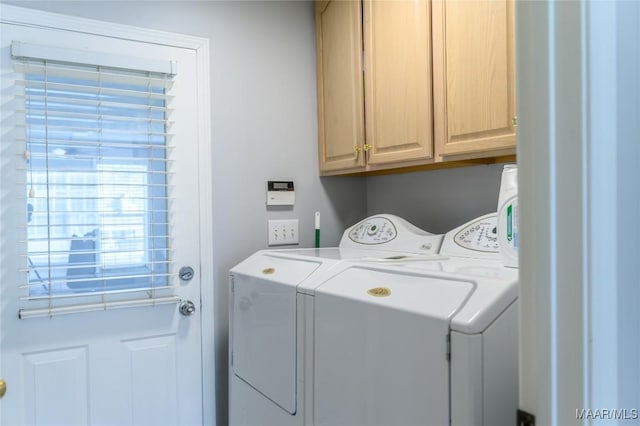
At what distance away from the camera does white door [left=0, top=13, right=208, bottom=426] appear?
1.57 metres

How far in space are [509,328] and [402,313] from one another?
217 mm

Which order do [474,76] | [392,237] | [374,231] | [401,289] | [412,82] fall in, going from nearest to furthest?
1. [401,289]
2. [474,76]
3. [412,82]
4. [392,237]
5. [374,231]

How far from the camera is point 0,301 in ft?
5.10

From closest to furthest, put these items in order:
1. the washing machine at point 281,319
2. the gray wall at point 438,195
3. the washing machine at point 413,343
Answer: the washing machine at point 413,343
the washing machine at point 281,319
the gray wall at point 438,195

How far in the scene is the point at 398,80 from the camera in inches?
67.4

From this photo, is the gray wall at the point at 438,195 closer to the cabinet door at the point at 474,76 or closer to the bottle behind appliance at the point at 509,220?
the cabinet door at the point at 474,76

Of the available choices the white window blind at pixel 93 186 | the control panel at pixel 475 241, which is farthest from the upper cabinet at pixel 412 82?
the white window blind at pixel 93 186

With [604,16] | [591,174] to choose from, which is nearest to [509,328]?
[591,174]

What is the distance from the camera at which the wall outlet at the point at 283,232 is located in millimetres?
2084

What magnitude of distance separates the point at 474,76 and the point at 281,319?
3.24ft

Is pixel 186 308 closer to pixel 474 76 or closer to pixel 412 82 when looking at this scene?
pixel 412 82

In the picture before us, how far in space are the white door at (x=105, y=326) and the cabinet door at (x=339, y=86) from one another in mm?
606

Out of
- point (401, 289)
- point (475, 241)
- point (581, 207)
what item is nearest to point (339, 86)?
point (475, 241)

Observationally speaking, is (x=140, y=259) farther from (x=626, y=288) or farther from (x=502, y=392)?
(x=626, y=288)
